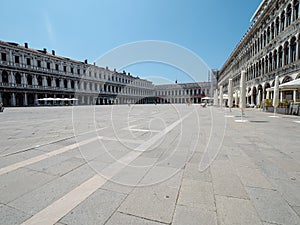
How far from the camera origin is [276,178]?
271 centimetres

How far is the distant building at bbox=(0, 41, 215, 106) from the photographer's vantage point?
3747 cm

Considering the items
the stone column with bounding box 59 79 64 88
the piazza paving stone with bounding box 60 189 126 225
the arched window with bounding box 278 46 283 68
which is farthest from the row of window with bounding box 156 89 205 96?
the piazza paving stone with bounding box 60 189 126 225

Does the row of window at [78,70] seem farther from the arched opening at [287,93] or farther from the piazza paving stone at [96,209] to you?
the piazza paving stone at [96,209]

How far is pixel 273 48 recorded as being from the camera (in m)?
21.6

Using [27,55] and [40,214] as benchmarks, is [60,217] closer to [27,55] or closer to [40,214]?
[40,214]

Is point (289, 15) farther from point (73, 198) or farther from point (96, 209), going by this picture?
point (73, 198)

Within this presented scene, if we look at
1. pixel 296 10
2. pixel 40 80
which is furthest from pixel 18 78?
pixel 296 10

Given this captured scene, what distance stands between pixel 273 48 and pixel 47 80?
53.1 meters

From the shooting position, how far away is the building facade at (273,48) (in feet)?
56.6

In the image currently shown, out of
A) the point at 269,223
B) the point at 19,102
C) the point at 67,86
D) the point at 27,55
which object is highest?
the point at 27,55

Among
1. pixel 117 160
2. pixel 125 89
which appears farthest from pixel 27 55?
pixel 117 160

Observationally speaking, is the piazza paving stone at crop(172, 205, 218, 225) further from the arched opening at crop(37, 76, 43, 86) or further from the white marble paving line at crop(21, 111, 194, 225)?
the arched opening at crop(37, 76, 43, 86)

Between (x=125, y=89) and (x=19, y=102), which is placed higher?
(x=125, y=89)

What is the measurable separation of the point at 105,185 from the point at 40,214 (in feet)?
2.97
